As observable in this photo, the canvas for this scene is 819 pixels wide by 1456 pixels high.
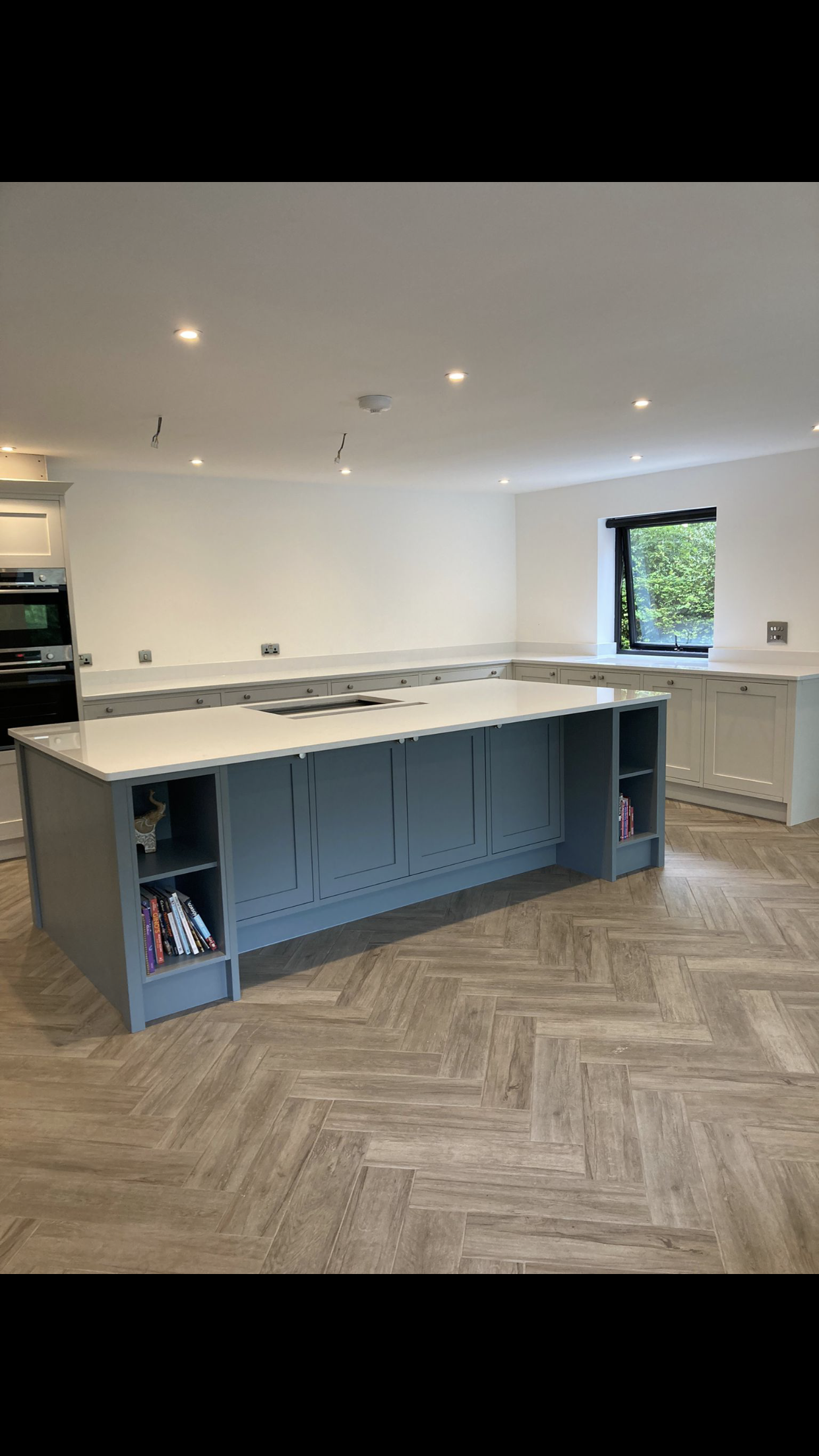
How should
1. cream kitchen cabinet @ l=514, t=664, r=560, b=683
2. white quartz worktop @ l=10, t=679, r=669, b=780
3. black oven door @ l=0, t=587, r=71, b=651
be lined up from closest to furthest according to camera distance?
white quartz worktop @ l=10, t=679, r=669, b=780, black oven door @ l=0, t=587, r=71, b=651, cream kitchen cabinet @ l=514, t=664, r=560, b=683

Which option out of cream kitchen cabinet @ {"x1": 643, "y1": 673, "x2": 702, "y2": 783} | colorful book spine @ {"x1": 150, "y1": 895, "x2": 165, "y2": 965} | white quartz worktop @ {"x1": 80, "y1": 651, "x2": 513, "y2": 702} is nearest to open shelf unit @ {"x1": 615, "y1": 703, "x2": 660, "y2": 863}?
cream kitchen cabinet @ {"x1": 643, "y1": 673, "x2": 702, "y2": 783}

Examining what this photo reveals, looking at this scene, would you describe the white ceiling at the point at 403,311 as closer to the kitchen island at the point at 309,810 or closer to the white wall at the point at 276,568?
the white wall at the point at 276,568

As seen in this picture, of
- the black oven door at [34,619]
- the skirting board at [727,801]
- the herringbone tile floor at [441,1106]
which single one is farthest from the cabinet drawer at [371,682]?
the herringbone tile floor at [441,1106]

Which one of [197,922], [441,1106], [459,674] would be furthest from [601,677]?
[441,1106]

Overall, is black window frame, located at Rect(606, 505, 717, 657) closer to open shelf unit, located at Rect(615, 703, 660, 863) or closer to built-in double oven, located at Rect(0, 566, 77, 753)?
open shelf unit, located at Rect(615, 703, 660, 863)

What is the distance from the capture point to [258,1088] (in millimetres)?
2326

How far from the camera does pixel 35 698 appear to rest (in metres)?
4.67

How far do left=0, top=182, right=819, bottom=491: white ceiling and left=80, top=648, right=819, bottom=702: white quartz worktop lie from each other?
4.60 feet

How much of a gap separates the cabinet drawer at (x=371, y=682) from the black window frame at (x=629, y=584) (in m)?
1.77

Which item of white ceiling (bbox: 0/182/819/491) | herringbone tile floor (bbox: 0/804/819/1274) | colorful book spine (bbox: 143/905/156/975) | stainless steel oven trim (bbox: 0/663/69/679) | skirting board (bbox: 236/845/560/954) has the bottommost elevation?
herringbone tile floor (bbox: 0/804/819/1274)

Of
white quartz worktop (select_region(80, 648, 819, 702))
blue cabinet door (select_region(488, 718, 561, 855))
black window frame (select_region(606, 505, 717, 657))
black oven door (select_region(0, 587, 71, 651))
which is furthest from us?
black window frame (select_region(606, 505, 717, 657))

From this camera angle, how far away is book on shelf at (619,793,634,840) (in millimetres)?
3977
